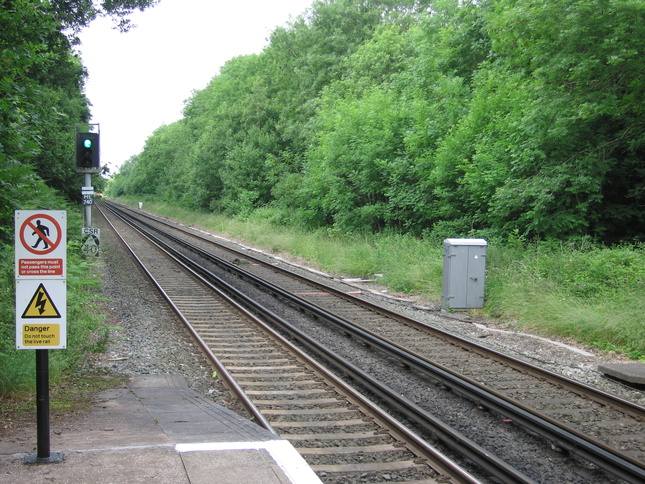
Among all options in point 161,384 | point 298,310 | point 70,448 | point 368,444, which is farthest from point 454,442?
point 298,310

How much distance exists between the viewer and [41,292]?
4430mm

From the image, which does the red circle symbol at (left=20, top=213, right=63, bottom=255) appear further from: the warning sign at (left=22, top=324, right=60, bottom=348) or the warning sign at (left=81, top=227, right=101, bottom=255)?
the warning sign at (left=81, top=227, right=101, bottom=255)

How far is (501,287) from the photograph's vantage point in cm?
1291

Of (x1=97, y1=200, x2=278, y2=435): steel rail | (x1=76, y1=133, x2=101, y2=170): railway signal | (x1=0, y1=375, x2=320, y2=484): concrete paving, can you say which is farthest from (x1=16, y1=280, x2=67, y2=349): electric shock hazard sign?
(x1=76, y1=133, x2=101, y2=170): railway signal

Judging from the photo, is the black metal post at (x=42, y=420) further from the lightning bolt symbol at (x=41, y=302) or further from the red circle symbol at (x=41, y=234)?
the red circle symbol at (x=41, y=234)

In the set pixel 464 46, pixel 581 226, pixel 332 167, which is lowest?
pixel 581 226

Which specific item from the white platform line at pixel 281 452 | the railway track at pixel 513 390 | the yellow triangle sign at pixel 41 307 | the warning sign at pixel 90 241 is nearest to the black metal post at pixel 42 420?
the yellow triangle sign at pixel 41 307

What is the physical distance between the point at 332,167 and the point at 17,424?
20.6m

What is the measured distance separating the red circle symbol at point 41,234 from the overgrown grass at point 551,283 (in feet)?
27.0

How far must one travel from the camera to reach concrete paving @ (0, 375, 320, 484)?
4156 mm

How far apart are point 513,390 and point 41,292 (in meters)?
5.61

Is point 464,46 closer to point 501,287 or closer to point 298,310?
point 501,287

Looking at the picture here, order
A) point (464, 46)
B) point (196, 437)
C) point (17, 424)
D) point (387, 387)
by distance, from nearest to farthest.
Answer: point (196, 437) → point (17, 424) → point (387, 387) → point (464, 46)

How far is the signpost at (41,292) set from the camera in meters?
4.34
